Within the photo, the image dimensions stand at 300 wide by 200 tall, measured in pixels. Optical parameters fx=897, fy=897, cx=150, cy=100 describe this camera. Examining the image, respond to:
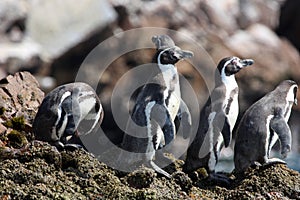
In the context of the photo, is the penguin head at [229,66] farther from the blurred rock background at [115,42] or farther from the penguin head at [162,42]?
the blurred rock background at [115,42]

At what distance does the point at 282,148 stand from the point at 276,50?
2936 centimetres

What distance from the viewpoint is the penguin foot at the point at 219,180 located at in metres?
12.1

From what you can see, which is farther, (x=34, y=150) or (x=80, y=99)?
(x=80, y=99)

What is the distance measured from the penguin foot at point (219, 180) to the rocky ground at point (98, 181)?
2.8 inches

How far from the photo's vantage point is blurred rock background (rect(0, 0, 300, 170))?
108 feet

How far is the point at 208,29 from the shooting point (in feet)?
132

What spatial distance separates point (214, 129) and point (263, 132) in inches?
28.9

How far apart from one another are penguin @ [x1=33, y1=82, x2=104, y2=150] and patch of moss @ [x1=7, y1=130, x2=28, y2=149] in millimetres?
457

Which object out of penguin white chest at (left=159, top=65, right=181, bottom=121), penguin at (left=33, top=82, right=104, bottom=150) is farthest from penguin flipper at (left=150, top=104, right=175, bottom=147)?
penguin at (left=33, top=82, right=104, bottom=150)

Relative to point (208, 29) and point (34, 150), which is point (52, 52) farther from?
point (34, 150)

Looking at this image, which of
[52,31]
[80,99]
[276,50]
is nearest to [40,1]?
[52,31]

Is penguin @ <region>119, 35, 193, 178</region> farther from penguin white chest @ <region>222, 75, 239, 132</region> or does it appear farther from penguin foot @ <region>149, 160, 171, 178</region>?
penguin white chest @ <region>222, 75, 239, 132</region>

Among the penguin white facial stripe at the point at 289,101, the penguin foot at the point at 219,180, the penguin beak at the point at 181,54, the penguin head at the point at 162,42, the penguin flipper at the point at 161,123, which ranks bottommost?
the penguin foot at the point at 219,180

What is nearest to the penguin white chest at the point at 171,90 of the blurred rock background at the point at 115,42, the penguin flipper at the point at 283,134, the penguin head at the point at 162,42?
the penguin head at the point at 162,42
